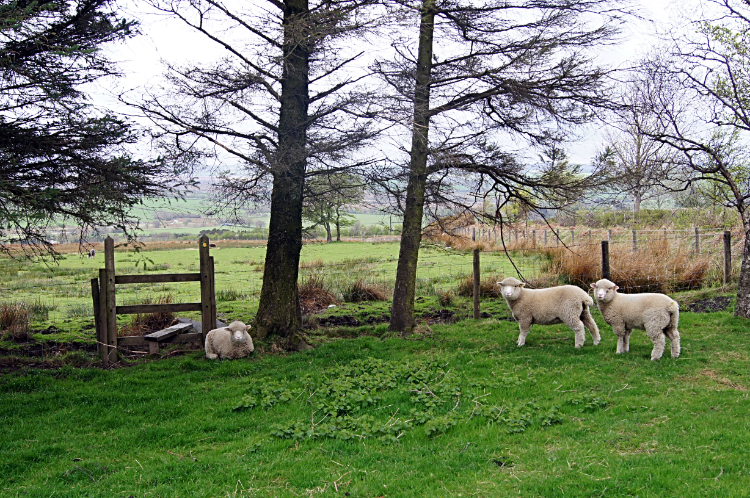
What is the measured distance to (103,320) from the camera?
8.59 meters

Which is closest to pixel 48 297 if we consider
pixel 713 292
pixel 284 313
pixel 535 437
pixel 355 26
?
pixel 284 313

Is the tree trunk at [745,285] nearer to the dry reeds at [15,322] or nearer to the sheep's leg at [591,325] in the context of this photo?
the sheep's leg at [591,325]

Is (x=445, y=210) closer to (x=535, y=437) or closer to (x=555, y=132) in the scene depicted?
(x=555, y=132)

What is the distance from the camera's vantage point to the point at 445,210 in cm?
1066

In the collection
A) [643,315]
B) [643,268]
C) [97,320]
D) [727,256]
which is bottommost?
[97,320]

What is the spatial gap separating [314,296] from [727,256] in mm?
10406

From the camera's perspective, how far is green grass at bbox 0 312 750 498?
4.12 meters

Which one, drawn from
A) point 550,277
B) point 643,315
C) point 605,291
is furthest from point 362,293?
point 643,315

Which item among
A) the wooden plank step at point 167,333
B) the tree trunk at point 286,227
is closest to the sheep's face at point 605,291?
the tree trunk at point 286,227

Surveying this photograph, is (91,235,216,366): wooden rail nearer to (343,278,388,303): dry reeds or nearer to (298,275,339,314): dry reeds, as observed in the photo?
(298,275,339,314): dry reeds

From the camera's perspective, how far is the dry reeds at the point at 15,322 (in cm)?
1034

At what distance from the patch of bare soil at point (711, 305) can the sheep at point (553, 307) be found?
13.2ft

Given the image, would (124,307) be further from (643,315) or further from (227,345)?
(643,315)

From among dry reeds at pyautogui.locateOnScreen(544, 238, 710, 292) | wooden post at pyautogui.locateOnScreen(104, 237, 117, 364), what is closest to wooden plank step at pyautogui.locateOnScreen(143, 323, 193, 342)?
wooden post at pyautogui.locateOnScreen(104, 237, 117, 364)
